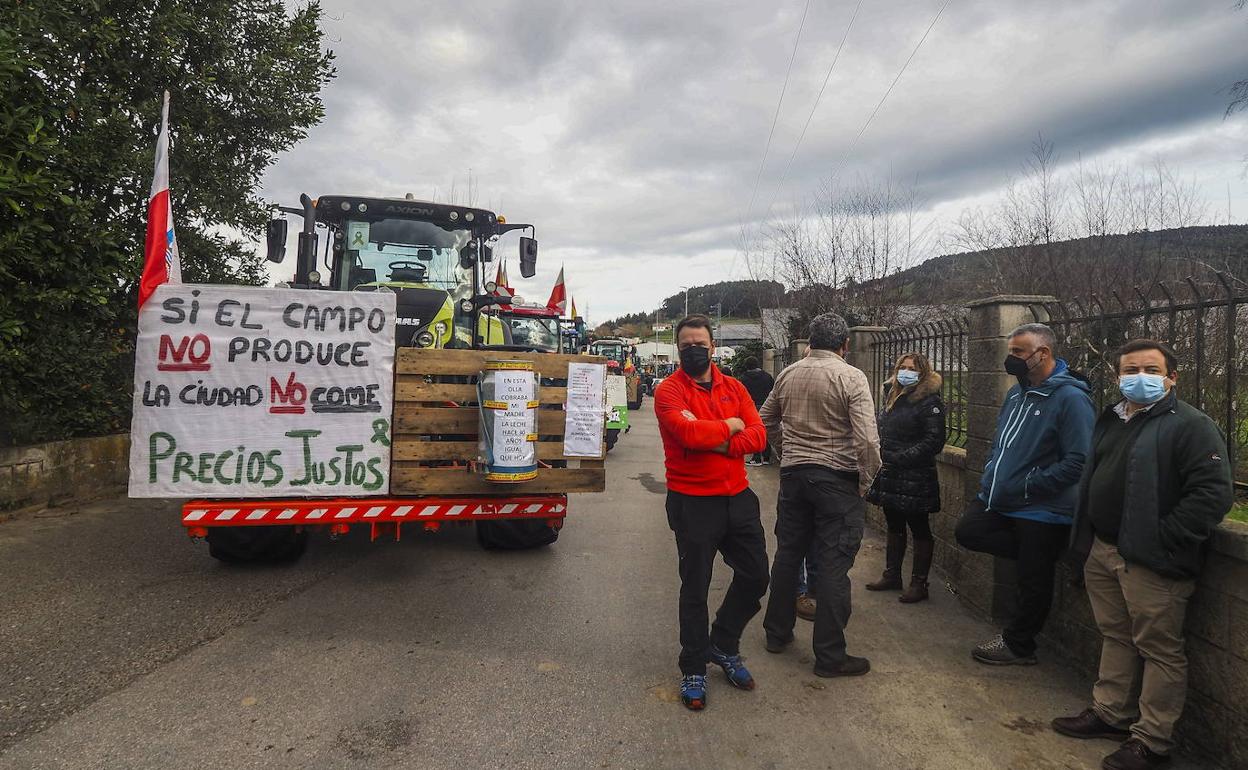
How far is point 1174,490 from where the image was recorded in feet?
9.36

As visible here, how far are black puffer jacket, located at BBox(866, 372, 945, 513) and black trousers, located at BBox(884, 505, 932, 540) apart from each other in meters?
0.06

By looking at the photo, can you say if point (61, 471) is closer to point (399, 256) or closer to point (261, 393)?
point (399, 256)

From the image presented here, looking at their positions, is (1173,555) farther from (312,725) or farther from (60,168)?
(60,168)

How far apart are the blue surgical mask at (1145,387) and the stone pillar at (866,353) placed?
4.83m

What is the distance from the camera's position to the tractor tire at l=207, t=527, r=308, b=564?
5.07m

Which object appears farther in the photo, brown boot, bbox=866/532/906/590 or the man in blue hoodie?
brown boot, bbox=866/532/906/590

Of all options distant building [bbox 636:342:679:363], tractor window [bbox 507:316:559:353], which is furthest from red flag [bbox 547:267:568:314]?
distant building [bbox 636:342:679:363]

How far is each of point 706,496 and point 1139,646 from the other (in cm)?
194

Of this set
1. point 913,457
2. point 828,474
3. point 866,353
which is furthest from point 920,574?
point 866,353

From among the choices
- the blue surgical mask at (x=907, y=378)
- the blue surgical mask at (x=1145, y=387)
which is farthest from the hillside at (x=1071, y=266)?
the blue surgical mask at (x=1145, y=387)

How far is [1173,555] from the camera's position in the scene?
2824 millimetres

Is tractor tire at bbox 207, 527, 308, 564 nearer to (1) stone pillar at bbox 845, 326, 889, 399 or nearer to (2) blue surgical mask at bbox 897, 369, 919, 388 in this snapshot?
(2) blue surgical mask at bbox 897, 369, 919, 388

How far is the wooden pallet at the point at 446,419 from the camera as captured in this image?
14.8ft

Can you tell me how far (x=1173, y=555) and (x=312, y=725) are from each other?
373cm
